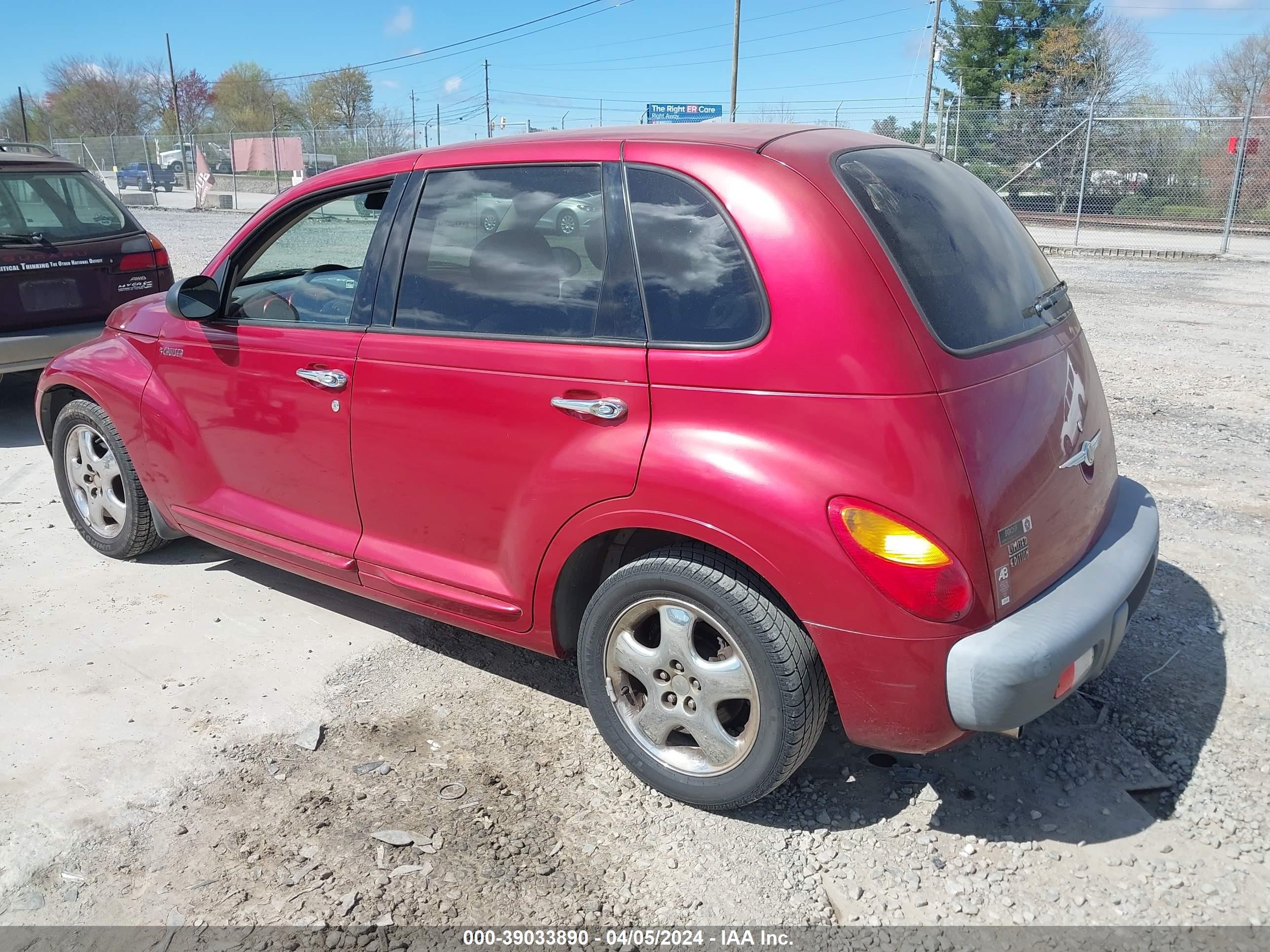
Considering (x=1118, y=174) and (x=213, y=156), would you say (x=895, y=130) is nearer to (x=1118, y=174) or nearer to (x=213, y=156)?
(x=1118, y=174)

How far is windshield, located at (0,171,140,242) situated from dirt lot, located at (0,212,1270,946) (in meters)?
3.44

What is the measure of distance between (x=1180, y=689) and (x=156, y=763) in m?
3.48

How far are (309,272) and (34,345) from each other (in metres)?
3.54

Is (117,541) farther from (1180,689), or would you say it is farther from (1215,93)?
(1215,93)

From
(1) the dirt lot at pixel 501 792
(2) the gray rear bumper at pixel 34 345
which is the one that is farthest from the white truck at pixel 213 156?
(1) the dirt lot at pixel 501 792

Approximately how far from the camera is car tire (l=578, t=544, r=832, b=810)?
256cm

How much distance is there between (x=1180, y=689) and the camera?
135 inches

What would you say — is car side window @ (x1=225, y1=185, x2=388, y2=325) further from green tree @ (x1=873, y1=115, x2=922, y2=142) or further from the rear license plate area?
green tree @ (x1=873, y1=115, x2=922, y2=142)

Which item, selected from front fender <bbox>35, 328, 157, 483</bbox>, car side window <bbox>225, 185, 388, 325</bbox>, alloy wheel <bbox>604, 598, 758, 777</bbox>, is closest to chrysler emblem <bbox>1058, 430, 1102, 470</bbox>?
alloy wheel <bbox>604, 598, 758, 777</bbox>

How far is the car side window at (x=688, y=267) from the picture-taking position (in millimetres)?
2607

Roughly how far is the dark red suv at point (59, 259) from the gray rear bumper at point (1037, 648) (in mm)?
6435

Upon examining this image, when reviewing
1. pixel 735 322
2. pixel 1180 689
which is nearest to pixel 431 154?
pixel 735 322

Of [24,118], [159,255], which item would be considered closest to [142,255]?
[159,255]

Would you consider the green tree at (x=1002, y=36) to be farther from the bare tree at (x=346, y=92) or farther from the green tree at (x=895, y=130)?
the bare tree at (x=346, y=92)
